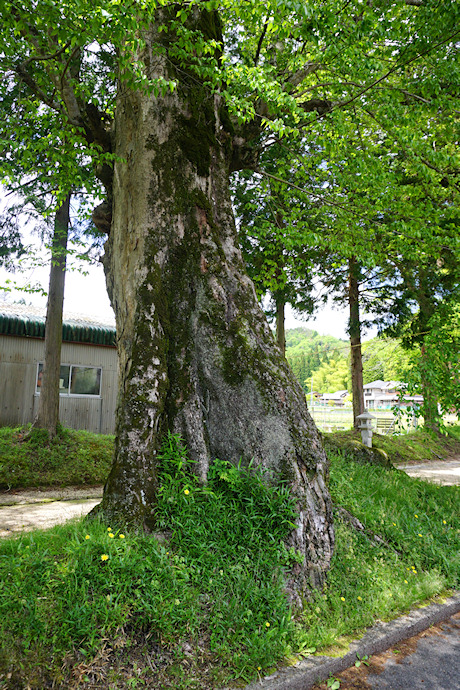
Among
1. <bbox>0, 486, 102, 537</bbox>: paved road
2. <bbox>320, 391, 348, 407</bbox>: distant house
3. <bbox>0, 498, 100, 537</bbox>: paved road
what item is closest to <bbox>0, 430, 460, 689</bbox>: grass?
<bbox>0, 486, 102, 537</bbox>: paved road

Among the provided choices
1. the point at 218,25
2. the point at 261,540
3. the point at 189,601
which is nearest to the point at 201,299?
the point at 261,540

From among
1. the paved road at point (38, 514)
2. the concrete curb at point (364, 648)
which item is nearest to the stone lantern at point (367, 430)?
the paved road at point (38, 514)

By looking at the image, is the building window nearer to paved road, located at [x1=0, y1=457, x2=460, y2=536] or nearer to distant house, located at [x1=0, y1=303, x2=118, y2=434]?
distant house, located at [x1=0, y1=303, x2=118, y2=434]

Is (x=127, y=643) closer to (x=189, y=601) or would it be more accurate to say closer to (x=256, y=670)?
(x=189, y=601)

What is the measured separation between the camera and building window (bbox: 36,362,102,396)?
1529 cm

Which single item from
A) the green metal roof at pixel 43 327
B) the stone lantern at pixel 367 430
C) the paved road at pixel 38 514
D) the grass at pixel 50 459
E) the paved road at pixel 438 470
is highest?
the green metal roof at pixel 43 327

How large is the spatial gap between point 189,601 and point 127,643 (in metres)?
0.52

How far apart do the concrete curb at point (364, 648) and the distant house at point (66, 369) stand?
42.6 feet

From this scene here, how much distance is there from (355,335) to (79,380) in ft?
31.6

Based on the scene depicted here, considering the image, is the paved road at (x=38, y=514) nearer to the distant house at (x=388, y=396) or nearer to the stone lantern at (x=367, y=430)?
the distant house at (x=388, y=396)

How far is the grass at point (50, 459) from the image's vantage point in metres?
9.43

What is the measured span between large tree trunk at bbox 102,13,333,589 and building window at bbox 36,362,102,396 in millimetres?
10941

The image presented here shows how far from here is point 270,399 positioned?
4.48 metres

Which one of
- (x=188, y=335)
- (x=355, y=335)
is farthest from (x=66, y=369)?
(x=188, y=335)
